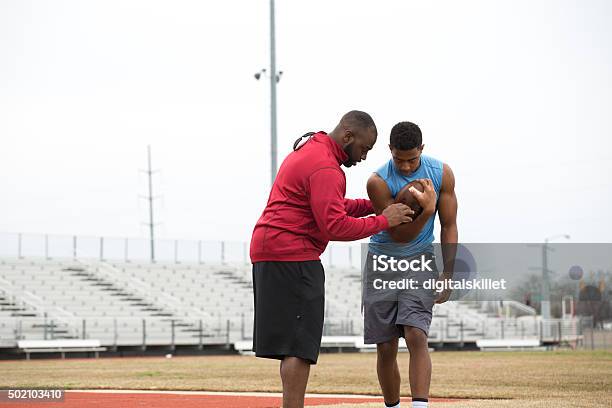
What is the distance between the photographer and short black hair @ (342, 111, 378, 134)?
657cm

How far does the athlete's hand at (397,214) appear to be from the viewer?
6.67 m

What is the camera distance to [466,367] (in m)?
20.6

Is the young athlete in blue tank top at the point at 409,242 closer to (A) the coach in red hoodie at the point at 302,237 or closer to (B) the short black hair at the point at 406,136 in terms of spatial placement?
(B) the short black hair at the point at 406,136

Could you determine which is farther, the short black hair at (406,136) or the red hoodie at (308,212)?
the short black hair at (406,136)

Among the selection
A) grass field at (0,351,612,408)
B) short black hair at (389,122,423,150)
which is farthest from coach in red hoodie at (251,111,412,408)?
grass field at (0,351,612,408)

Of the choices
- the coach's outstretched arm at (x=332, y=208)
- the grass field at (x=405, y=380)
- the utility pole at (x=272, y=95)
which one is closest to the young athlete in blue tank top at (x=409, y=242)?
the coach's outstretched arm at (x=332, y=208)

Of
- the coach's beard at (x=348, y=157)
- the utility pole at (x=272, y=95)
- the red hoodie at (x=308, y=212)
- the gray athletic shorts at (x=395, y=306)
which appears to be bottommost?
the gray athletic shorts at (x=395, y=306)

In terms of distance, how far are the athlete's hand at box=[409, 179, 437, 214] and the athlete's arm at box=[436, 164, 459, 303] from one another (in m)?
0.28

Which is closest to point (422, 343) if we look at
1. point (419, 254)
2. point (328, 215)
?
point (419, 254)

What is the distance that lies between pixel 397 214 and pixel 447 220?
907 millimetres

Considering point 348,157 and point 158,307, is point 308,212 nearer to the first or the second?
point 348,157

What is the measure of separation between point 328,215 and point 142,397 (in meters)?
6.89

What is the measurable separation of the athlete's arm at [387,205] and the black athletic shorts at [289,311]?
39.9 inches

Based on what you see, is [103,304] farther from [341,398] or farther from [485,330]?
[341,398]
